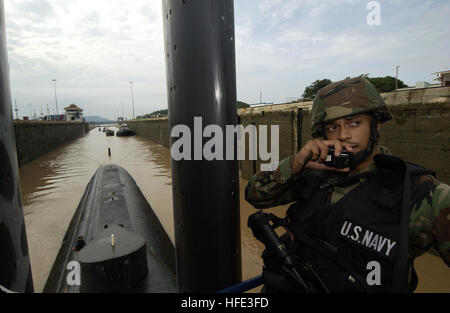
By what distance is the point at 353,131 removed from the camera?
1.91 meters

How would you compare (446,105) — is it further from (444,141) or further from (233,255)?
(233,255)

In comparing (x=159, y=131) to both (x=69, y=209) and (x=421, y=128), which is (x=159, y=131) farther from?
(x=421, y=128)

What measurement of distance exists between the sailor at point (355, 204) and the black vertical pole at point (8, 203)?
5.19 ft

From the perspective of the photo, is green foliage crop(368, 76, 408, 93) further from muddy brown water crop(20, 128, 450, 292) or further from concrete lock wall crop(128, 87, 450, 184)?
concrete lock wall crop(128, 87, 450, 184)

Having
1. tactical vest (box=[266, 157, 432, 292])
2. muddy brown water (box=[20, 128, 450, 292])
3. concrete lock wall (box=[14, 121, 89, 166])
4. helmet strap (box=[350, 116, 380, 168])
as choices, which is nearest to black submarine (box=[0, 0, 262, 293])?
tactical vest (box=[266, 157, 432, 292])

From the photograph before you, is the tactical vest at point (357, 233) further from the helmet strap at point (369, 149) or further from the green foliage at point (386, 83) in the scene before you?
the green foliage at point (386, 83)

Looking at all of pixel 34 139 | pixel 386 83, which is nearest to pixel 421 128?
pixel 34 139

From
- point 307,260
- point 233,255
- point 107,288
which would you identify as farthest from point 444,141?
point 107,288

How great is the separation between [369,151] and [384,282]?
0.85 meters

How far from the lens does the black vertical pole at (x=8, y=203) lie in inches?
56.9

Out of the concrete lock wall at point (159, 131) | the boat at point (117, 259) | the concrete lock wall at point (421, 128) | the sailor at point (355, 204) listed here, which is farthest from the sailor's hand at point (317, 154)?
the concrete lock wall at point (159, 131)

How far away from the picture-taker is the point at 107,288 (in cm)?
289

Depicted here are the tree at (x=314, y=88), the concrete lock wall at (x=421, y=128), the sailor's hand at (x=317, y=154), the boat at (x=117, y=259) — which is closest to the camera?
the sailor's hand at (x=317, y=154)

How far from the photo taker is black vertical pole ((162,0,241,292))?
165 cm
